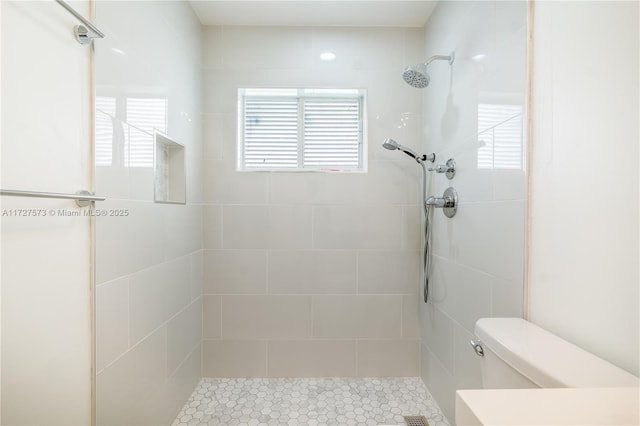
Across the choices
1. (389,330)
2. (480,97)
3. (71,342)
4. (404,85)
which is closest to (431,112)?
(404,85)

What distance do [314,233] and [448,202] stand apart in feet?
2.78

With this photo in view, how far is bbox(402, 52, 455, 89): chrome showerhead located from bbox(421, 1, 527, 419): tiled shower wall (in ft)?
0.22

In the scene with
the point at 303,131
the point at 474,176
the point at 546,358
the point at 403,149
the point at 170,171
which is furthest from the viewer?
the point at 303,131

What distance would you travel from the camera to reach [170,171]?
68.3 inches

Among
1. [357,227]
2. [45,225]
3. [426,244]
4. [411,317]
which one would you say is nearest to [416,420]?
[411,317]

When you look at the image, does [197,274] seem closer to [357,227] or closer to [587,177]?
[357,227]

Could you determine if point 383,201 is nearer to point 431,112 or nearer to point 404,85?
point 431,112

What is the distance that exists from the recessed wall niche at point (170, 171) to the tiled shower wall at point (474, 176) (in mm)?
1466

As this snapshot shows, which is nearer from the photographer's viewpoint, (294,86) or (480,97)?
(480,97)

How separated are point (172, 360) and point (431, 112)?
6.63 ft

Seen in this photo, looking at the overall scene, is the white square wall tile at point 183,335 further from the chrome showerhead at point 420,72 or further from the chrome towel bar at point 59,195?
the chrome showerhead at point 420,72

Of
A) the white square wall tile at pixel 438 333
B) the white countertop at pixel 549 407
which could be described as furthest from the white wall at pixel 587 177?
the white square wall tile at pixel 438 333

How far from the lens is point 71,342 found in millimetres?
946

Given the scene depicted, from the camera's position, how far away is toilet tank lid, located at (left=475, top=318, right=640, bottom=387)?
2.24 feet
